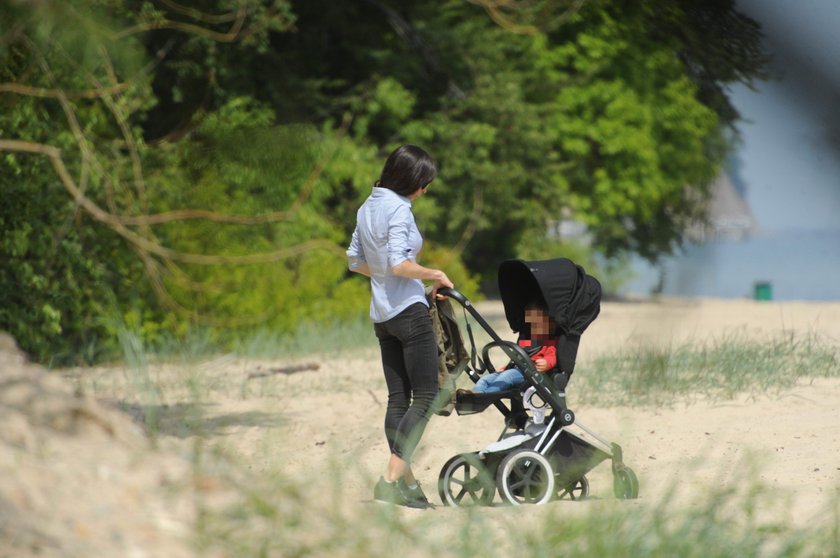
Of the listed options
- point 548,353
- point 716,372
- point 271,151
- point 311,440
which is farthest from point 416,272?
point 716,372

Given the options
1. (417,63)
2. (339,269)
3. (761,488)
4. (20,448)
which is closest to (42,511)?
(20,448)

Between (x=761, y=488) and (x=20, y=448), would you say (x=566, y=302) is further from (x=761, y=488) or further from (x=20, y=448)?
(x=20, y=448)

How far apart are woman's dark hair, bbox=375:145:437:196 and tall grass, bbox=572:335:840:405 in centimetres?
247

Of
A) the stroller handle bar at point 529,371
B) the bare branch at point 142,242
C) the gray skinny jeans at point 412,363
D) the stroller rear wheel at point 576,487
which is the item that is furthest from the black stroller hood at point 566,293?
the bare branch at point 142,242

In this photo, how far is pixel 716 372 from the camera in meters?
7.45

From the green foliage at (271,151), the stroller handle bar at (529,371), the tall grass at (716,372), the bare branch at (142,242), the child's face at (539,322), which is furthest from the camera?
the tall grass at (716,372)

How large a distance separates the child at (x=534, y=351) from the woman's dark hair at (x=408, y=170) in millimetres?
720

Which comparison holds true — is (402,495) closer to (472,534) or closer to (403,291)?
(403,291)

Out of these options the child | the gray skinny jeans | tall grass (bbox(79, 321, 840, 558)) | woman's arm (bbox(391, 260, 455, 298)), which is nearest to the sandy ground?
tall grass (bbox(79, 321, 840, 558))

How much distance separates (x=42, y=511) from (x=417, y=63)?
13221mm

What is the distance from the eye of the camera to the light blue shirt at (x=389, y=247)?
4.35 m

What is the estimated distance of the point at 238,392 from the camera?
8008 millimetres

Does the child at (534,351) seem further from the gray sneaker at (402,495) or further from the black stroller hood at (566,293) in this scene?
the gray sneaker at (402,495)

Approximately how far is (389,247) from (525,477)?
3.33ft
